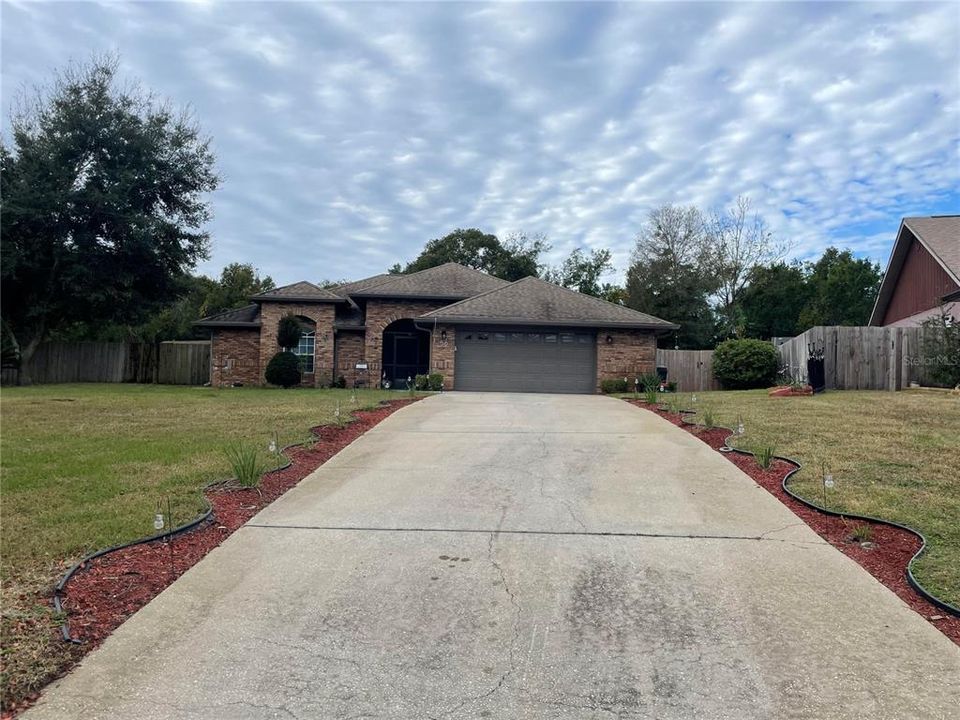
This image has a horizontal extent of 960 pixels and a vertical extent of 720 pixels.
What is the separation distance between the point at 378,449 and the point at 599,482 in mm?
3339

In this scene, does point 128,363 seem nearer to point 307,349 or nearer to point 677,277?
point 307,349

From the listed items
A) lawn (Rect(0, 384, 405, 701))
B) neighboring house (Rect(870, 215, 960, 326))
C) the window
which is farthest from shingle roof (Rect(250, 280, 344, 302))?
neighboring house (Rect(870, 215, 960, 326))

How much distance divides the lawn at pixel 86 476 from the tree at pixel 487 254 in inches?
1286

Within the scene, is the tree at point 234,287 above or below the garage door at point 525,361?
above

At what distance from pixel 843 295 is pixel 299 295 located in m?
34.6

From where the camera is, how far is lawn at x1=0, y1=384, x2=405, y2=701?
3658 mm

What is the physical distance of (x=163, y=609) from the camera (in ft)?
12.8

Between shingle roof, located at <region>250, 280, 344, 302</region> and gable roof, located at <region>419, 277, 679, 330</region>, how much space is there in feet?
13.3

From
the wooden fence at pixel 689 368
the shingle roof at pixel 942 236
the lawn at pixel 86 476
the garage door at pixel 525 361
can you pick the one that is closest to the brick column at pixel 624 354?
the garage door at pixel 525 361

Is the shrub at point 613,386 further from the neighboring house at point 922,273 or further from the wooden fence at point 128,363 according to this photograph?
the wooden fence at point 128,363

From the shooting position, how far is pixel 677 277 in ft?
129

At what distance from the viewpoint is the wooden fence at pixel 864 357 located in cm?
1783

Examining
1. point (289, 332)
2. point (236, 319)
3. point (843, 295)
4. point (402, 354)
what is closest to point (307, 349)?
point (289, 332)

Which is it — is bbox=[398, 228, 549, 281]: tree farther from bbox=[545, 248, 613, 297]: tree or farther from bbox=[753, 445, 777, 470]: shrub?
bbox=[753, 445, 777, 470]: shrub
